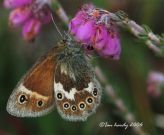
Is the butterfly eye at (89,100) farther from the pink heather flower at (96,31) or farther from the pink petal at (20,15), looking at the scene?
the pink petal at (20,15)

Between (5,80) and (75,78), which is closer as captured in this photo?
(75,78)

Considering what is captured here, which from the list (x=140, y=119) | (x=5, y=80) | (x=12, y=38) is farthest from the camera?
(x=12, y=38)

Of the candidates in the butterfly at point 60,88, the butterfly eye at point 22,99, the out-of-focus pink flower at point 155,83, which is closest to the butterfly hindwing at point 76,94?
the butterfly at point 60,88

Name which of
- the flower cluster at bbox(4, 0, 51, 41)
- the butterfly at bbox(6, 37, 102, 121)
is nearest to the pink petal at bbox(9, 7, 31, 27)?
the flower cluster at bbox(4, 0, 51, 41)

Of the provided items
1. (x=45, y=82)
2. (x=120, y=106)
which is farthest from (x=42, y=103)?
(x=120, y=106)

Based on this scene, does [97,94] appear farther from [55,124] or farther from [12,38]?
[12,38]

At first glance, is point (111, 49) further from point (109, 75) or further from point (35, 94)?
point (109, 75)

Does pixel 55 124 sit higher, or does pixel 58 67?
pixel 58 67
